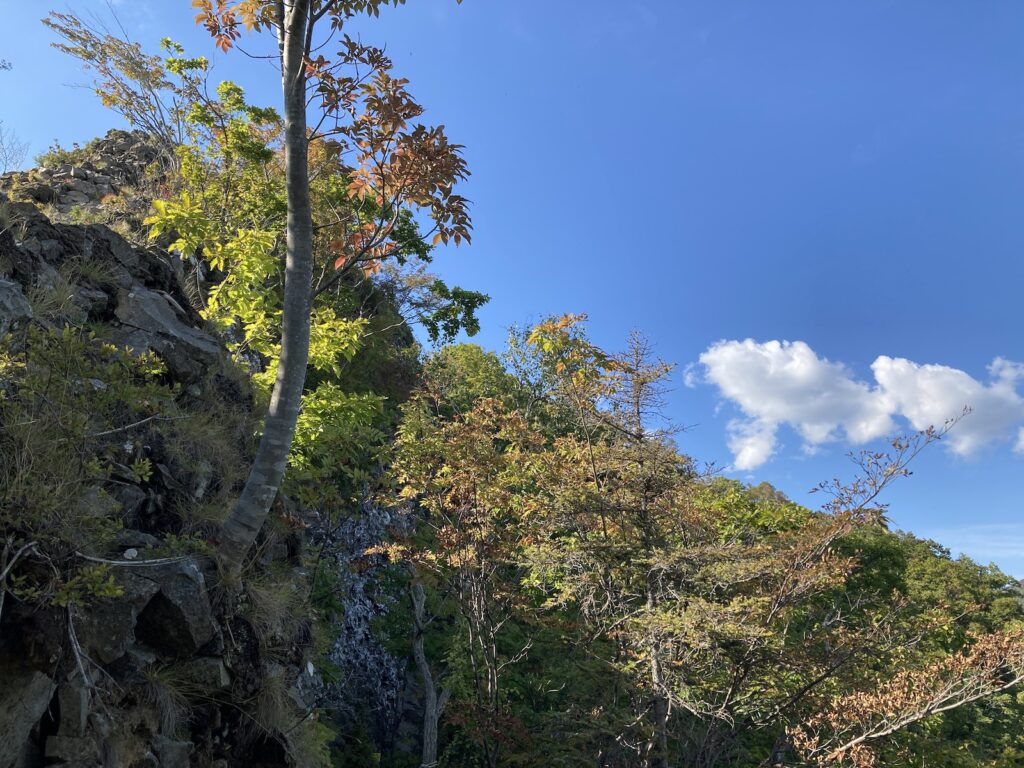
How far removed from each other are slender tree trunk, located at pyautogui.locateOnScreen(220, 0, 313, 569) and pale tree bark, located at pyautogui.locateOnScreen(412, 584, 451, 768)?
383 inches

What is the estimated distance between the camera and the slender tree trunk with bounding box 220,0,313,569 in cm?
421

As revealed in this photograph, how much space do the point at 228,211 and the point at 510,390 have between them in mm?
16218

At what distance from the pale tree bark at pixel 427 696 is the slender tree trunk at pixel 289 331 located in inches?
383

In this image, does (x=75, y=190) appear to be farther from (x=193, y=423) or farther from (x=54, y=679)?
(x=54, y=679)

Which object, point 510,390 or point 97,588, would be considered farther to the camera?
point 510,390

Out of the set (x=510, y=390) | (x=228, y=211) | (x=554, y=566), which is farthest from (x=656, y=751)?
(x=510, y=390)

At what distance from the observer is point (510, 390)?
2755cm

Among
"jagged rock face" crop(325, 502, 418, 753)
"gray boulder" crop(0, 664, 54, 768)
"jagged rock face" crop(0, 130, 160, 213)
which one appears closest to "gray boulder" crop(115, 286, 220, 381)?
"gray boulder" crop(0, 664, 54, 768)

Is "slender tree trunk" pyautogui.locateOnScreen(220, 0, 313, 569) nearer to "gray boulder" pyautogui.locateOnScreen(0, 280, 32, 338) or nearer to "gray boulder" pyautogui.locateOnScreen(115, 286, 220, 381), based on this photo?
"gray boulder" pyautogui.locateOnScreen(0, 280, 32, 338)

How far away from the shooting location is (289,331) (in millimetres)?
4371

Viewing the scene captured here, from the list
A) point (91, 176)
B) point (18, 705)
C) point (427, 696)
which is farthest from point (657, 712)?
point (91, 176)

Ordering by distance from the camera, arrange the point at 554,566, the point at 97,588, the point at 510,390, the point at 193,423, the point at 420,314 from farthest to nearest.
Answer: the point at 510,390 → the point at 420,314 → the point at 554,566 → the point at 193,423 → the point at 97,588

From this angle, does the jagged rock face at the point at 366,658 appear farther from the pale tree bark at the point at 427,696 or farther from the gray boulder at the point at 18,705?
the gray boulder at the point at 18,705

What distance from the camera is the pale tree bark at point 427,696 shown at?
12.9 meters
